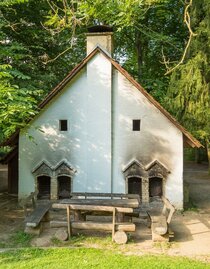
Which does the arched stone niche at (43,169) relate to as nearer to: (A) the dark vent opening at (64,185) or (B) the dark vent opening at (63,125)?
(A) the dark vent opening at (64,185)

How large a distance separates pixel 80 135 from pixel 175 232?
19.7 ft

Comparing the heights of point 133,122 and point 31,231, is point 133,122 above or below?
above

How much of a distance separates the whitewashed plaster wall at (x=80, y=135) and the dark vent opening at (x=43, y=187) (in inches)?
14.7

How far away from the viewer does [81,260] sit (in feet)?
27.7

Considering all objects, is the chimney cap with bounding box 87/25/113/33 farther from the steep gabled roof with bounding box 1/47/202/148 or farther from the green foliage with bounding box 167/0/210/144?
the green foliage with bounding box 167/0/210/144

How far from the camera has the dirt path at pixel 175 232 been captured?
372 inches

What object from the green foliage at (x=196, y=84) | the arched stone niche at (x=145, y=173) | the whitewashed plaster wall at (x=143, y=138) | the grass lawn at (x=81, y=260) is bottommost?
the grass lawn at (x=81, y=260)

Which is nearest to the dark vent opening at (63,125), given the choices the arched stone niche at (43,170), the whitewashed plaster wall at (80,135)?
the whitewashed plaster wall at (80,135)

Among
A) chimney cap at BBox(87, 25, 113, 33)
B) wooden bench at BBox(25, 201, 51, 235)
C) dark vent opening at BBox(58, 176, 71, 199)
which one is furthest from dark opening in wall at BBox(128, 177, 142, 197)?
chimney cap at BBox(87, 25, 113, 33)

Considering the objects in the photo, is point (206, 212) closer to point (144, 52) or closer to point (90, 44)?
point (90, 44)

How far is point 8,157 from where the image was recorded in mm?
16594

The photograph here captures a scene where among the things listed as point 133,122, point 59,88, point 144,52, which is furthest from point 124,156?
A: point 144,52

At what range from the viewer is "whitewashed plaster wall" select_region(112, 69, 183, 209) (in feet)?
→ 47.9

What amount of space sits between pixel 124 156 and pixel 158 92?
256 inches
